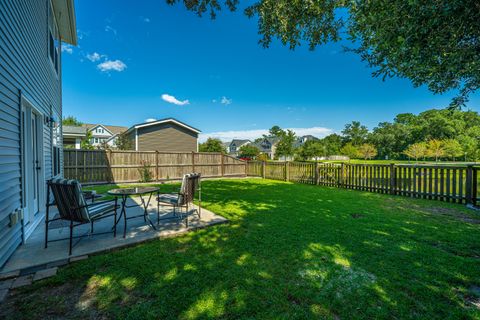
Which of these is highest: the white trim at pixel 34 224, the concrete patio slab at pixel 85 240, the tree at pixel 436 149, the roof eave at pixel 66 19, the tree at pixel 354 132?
the tree at pixel 354 132

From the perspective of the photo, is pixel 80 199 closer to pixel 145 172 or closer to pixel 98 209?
pixel 98 209

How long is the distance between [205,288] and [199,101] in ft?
72.5

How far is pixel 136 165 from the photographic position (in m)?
11.5

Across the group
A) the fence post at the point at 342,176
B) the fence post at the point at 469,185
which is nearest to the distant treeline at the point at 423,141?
the fence post at the point at 342,176

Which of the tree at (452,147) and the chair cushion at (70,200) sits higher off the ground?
the tree at (452,147)

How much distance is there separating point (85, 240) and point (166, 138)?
53.9 ft

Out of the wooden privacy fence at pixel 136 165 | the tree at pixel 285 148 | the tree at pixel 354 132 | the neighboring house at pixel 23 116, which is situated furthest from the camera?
the tree at pixel 354 132

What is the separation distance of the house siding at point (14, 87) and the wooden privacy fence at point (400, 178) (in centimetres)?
943

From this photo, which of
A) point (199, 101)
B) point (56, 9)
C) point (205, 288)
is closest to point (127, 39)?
point (56, 9)

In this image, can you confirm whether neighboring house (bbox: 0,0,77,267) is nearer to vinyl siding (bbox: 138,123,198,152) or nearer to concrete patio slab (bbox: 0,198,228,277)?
concrete patio slab (bbox: 0,198,228,277)

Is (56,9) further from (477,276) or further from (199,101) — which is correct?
(199,101)

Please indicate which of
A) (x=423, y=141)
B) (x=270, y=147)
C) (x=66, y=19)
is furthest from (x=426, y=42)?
(x=423, y=141)

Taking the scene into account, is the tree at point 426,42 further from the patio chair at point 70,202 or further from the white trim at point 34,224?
the white trim at point 34,224

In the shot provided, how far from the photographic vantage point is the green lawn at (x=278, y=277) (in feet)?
6.12
